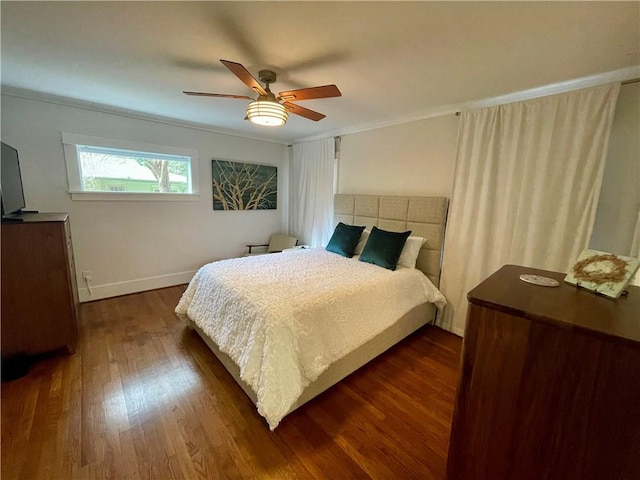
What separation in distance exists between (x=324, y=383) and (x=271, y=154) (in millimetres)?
3903

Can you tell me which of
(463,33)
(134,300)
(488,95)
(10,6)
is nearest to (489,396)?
(463,33)

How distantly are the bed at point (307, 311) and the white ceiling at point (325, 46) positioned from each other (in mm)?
1282

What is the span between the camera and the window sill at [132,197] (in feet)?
9.98

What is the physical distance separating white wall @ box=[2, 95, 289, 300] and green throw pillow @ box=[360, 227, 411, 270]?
8.12 ft

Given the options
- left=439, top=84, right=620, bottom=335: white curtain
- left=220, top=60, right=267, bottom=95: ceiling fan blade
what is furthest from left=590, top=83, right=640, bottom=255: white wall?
left=220, top=60, right=267, bottom=95: ceiling fan blade

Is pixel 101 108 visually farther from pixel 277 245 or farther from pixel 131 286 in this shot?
pixel 277 245

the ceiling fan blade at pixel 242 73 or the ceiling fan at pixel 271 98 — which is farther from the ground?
the ceiling fan blade at pixel 242 73

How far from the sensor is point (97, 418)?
1.62 metres

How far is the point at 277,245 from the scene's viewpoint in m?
4.55

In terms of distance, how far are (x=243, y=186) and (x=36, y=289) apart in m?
2.83

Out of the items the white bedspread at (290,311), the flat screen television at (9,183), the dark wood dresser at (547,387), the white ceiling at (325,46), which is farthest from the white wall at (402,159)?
the flat screen television at (9,183)

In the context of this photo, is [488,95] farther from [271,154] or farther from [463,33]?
[271,154]

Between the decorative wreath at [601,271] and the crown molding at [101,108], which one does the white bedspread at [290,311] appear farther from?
the crown molding at [101,108]

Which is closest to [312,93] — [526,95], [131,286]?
[526,95]
